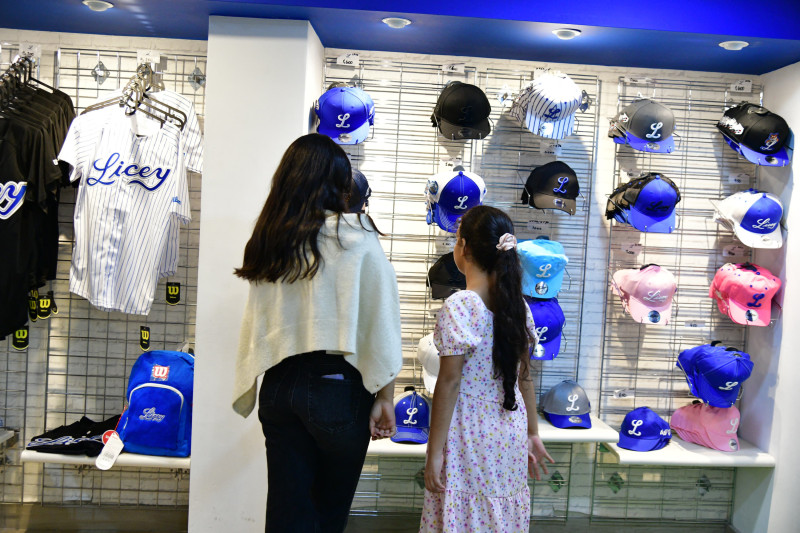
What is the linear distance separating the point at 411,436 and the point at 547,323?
3.10 ft

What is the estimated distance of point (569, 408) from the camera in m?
3.77

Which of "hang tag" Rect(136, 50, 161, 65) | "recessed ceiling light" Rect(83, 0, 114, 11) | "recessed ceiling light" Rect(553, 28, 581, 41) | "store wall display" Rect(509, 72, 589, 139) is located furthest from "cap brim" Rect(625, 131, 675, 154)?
"recessed ceiling light" Rect(83, 0, 114, 11)

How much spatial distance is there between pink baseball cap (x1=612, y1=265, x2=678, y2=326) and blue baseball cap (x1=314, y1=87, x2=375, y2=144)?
1.73 m

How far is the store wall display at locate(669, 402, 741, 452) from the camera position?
379 cm

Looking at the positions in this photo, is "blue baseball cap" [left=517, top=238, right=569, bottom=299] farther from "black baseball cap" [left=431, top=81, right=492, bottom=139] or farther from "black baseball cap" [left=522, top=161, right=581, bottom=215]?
"black baseball cap" [left=431, top=81, right=492, bottom=139]

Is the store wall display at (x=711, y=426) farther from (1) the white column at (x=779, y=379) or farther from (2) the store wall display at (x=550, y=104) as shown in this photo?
(2) the store wall display at (x=550, y=104)

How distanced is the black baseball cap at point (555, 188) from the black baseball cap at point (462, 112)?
1.32 feet

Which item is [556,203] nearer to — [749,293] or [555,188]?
[555,188]

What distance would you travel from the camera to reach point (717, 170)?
4.19m

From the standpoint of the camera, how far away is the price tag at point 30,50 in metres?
3.71

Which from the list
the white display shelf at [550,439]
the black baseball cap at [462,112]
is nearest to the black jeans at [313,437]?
the white display shelf at [550,439]

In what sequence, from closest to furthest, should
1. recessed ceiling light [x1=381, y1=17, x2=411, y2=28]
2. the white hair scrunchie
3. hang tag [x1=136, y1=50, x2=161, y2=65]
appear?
the white hair scrunchie → recessed ceiling light [x1=381, y1=17, x2=411, y2=28] → hang tag [x1=136, y1=50, x2=161, y2=65]

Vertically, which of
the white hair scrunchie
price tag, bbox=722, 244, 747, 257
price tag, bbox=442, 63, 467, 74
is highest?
price tag, bbox=442, 63, 467, 74

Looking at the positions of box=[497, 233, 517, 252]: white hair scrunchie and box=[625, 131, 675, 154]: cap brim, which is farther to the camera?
box=[625, 131, 675, 154]: cap brim
